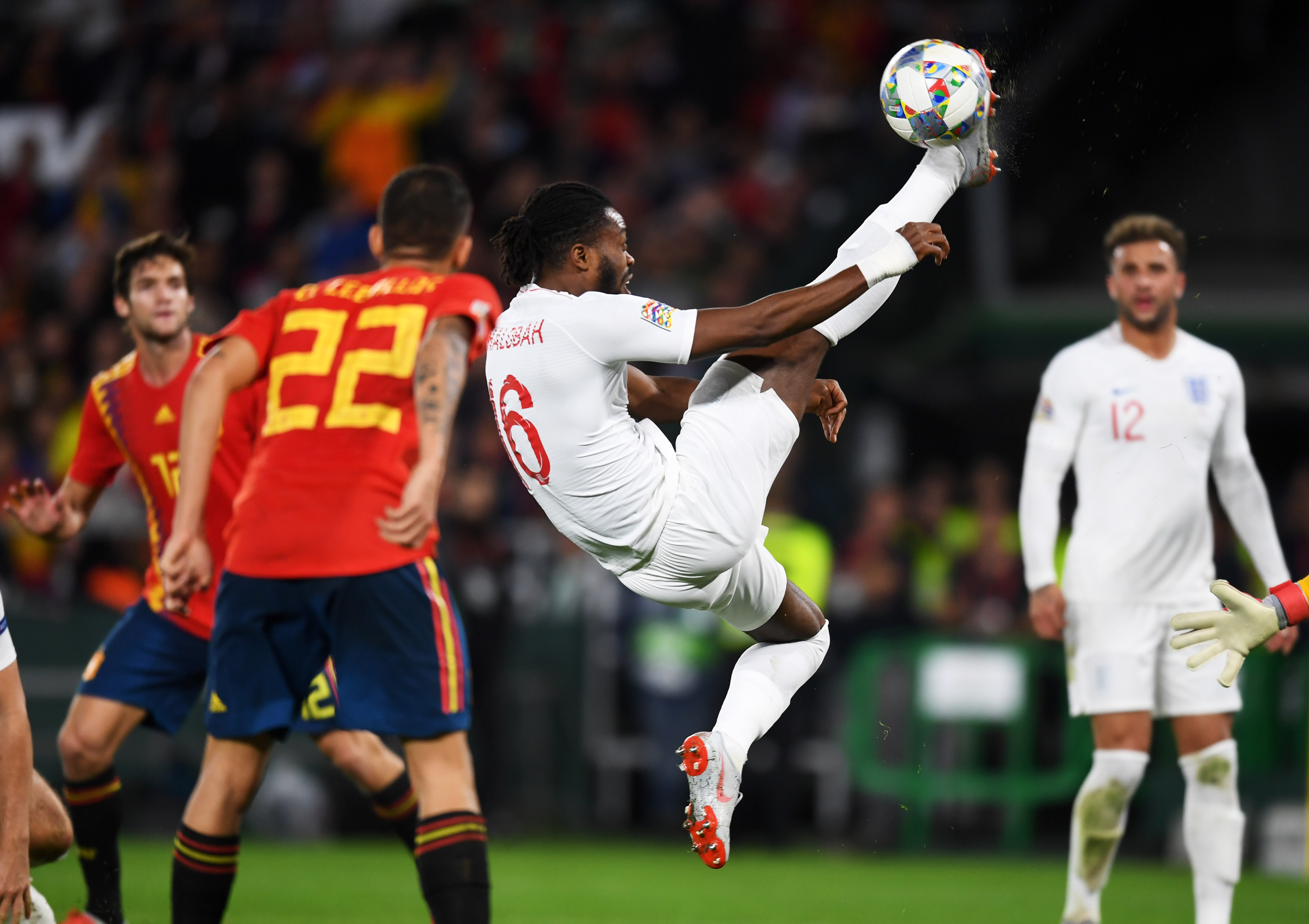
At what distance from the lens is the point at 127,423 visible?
6461 millimetres

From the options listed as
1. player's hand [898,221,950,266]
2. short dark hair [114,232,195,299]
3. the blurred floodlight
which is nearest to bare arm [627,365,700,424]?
player's hand [898,221,950,266]

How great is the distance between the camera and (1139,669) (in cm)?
647

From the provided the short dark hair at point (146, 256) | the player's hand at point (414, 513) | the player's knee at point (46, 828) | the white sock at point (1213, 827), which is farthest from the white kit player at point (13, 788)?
the white sock at point (1213, 827)

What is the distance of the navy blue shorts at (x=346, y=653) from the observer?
16.9 feet

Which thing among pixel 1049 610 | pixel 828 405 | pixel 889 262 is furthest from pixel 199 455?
pixel 1049 610

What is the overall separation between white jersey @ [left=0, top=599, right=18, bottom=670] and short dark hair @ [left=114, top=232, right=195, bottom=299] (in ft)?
7.71

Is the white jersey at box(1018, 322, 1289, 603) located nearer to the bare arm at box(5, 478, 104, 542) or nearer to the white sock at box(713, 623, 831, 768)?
the white sock at box(713, 623, 831, 768)

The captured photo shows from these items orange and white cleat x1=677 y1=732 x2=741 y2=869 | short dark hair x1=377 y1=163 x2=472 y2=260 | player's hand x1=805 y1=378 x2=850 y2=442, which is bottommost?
orange and white cleat x1=677 y1=732 x2=741 y2=869

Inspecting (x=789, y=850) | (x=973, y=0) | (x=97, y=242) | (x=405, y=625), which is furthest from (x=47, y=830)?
(x=973, y=0)

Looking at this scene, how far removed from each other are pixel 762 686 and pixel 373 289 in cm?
188

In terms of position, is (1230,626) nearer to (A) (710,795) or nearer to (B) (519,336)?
(A) (710,795)

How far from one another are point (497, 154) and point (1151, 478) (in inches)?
356

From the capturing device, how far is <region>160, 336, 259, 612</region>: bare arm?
5121mm

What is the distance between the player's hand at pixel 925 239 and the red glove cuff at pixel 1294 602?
1.46 m
